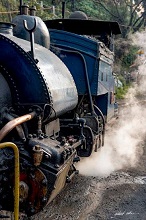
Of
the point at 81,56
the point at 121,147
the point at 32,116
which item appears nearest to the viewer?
the point at 32,116

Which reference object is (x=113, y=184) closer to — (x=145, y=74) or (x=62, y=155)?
(x=62, y=155)

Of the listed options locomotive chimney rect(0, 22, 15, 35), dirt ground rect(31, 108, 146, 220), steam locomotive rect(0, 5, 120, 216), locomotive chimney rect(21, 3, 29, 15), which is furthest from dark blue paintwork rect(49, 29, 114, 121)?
locomotive chimney rect(0, 22, 15, 35)

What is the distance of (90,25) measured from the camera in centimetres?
842

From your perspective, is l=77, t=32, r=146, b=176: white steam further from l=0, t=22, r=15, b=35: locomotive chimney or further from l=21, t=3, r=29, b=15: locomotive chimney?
l=0, t=22, r=15, b=35: locomotive chimney

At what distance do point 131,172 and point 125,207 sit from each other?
5.96 ft

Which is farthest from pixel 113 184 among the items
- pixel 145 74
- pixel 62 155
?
pixel 145 74

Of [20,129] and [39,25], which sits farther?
[39,25]

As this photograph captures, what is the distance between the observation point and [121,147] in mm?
8945

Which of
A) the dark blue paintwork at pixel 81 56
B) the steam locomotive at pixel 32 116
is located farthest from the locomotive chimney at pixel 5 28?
the dark blue paintwork at pixel 81 56

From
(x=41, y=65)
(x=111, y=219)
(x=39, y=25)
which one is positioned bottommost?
(x=111, y=219)

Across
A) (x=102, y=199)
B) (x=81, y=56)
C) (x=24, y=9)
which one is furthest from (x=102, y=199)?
(x=24, y=9)

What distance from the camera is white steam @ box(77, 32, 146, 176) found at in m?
7.03

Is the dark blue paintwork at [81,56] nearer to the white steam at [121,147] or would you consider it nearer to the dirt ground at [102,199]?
the white steam at [121,147]

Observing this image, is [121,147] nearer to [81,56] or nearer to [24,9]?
[81,56]
